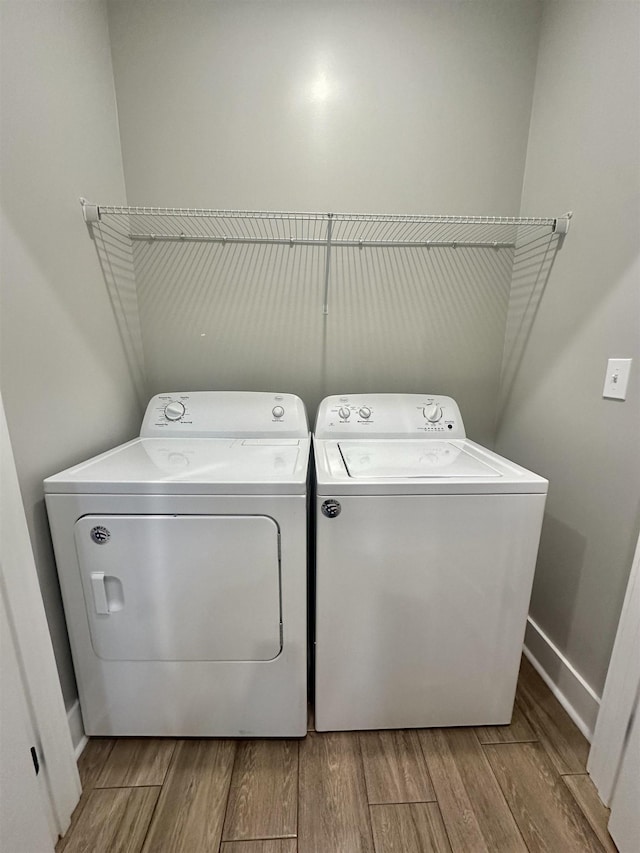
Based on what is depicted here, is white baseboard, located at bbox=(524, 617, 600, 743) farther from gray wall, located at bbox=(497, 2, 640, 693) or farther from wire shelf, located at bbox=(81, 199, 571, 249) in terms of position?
wire shelf, located at bbox=(81, 199, 571, 249)

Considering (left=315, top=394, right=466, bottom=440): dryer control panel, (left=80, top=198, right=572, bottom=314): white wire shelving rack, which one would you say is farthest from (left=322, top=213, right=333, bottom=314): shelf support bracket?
(left=315, top=394, right=466, bottom=440): dryer control panel

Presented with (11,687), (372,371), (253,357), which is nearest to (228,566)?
(11,687)

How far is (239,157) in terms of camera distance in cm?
148

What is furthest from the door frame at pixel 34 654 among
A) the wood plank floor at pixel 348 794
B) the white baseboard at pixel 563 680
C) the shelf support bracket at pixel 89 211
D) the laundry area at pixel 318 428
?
the white baseboard at pixel 563 680

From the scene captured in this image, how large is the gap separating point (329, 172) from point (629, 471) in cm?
159

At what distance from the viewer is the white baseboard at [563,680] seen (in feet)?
3.89

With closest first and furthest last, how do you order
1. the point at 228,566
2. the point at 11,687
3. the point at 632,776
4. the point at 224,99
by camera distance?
1. the point at 11,687
2. the point at 632,776
3. the point at 228,566
4. the point at 224,99

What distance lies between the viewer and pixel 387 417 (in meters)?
1.50

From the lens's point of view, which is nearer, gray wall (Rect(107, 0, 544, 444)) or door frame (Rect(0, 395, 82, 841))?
door frame (Rect(0, 395, 82, 841))

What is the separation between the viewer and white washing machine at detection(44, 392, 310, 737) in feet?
3.22

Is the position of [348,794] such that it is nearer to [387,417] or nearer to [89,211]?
[387,417]

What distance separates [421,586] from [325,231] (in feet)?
4.82

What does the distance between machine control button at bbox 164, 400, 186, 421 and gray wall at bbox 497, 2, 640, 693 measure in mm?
1517

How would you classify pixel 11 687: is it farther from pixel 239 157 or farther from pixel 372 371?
pixel 239 157
